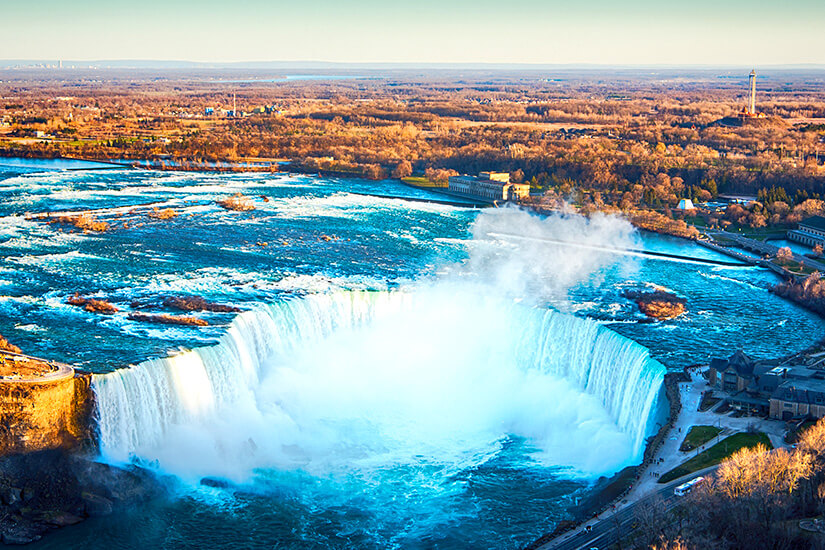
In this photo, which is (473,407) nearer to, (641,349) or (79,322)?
(641,349)

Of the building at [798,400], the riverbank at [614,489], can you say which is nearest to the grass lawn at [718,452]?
the riverbank at [614,489]

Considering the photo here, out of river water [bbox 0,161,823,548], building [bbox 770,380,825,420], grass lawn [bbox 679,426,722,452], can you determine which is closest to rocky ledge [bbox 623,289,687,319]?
river water [bbox 0,161,823,548]

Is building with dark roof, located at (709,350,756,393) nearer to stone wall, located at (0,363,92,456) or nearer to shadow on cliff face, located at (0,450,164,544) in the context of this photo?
shadow on cliff face, located at (0,450,164,544)

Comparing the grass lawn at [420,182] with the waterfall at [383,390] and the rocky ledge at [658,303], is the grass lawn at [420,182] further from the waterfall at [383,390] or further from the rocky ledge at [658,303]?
the waterfall at [383,390]

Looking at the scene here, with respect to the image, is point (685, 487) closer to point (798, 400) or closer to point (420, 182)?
point (798, 400)

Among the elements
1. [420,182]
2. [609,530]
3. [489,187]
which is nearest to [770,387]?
[609,530]

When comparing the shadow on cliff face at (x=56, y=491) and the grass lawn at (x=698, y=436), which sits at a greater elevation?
the grass lawn at (x=698, y=436)
